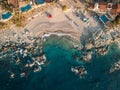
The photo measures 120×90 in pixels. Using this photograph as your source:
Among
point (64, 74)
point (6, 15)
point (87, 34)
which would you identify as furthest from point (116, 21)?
point (6, 15)

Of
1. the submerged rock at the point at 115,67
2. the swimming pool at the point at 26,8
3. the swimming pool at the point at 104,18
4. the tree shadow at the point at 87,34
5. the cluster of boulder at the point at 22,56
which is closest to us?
the cluster of boulder at the point at 22,56

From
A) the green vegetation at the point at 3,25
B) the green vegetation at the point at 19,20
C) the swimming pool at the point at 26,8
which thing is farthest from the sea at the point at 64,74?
the green vegetation at the point at 3,25

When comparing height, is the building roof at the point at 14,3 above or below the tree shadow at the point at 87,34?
above

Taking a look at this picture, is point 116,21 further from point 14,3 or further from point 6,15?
point 6,15

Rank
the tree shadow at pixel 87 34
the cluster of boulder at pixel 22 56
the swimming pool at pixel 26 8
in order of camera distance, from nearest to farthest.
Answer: the cluster of boulder at pixel 22 56, the tree shadow at pixel 87 34, the swimming pool at pixel 26 8

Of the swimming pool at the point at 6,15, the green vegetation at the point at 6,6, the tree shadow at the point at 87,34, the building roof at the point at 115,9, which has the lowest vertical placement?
the tree shadow at the point at 87,34

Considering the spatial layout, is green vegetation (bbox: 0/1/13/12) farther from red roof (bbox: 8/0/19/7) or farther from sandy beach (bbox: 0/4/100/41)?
sandy beach (bbox: 0/4/100/41)

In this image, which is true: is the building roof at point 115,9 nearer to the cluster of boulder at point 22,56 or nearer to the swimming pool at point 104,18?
the swimming pool at point 104,18
